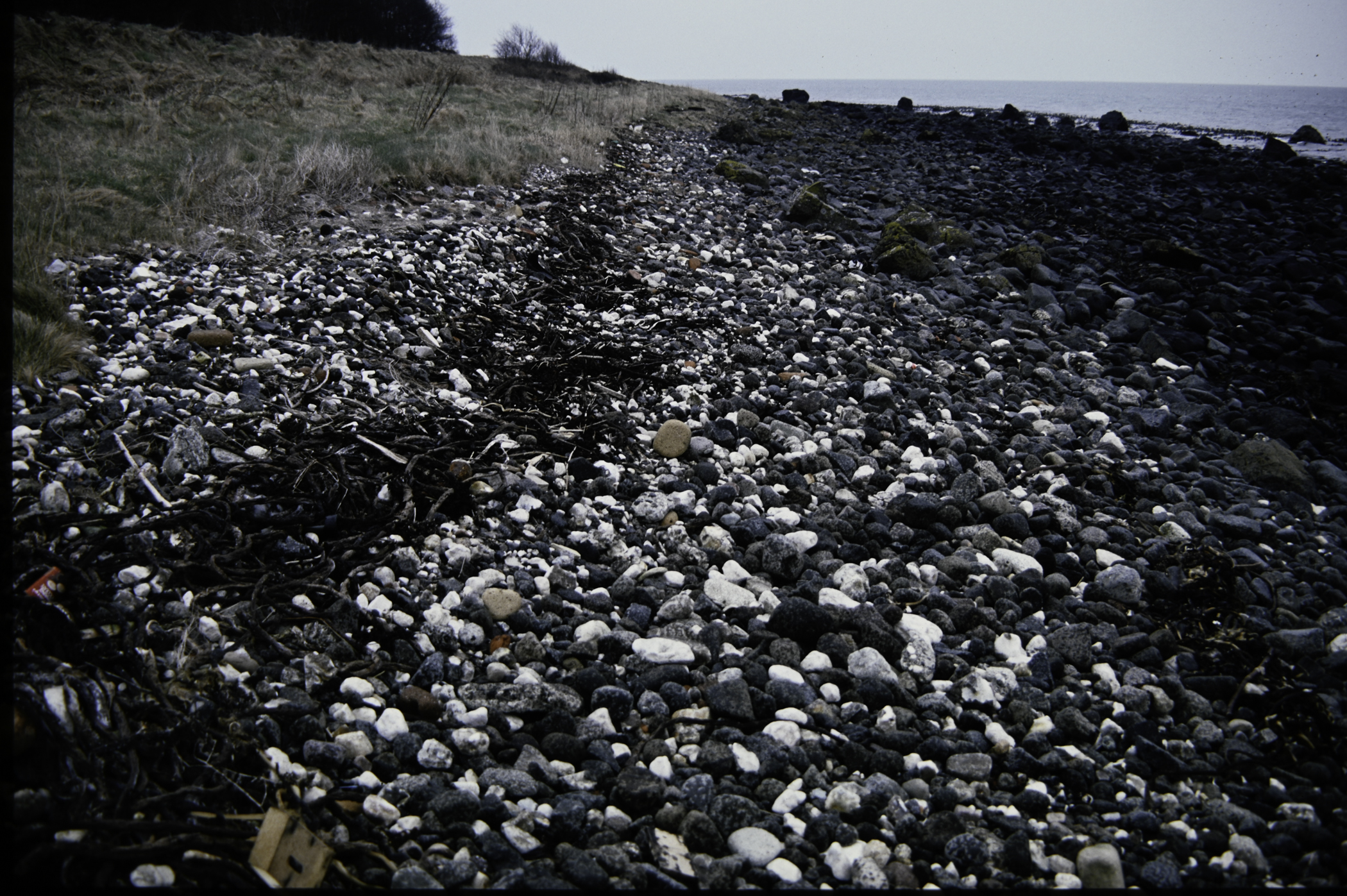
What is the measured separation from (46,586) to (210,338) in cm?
206

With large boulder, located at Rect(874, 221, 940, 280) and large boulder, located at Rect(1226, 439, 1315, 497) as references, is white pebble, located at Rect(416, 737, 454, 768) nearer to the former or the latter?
large boulder, located at Rect(1226, 439, 1315, 497)

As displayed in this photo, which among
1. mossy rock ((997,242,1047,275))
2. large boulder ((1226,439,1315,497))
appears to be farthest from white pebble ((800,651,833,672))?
mossy rock ((997,242,1047,275))

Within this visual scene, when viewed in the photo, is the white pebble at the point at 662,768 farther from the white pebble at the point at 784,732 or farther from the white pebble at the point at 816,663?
the white pebble at the point at 816,663

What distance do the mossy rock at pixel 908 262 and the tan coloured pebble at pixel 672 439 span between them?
4781 millimetres

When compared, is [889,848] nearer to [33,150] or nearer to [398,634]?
[398,634]

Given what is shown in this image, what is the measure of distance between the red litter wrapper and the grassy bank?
148cm

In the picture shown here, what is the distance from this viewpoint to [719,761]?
2.06 metres

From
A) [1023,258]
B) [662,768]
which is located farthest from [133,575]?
[1023,258]

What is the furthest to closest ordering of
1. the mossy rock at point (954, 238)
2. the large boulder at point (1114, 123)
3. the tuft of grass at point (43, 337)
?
the large boulder at point (1114, 123), the mossy rock at point (954, 238), the tuft of grass at point (43, 337)

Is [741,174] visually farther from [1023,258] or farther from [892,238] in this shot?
[1023,258]

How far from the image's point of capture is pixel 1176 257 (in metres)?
8.35

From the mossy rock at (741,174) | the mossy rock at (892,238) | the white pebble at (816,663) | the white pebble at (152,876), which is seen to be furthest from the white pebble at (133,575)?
the mossy rock at (741,174)

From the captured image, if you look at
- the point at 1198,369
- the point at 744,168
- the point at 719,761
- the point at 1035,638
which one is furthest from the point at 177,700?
the point at 744,168

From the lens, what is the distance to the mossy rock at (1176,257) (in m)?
8.32
